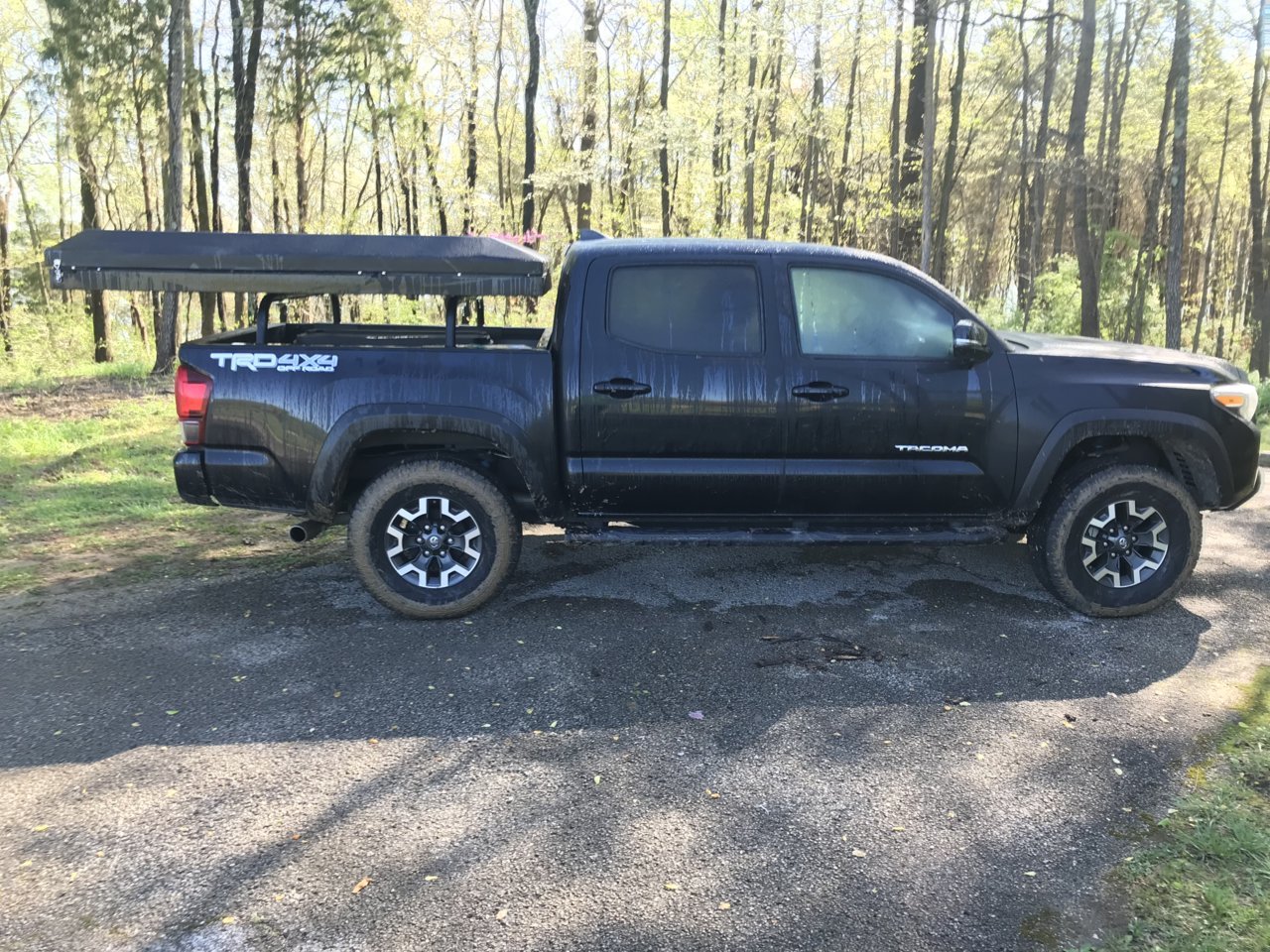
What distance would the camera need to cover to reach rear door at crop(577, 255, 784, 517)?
4.51 m

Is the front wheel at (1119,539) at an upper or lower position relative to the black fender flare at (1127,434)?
lower

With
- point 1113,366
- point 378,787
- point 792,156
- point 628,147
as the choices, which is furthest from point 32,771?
point 792,156

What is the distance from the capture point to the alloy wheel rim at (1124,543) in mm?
4719

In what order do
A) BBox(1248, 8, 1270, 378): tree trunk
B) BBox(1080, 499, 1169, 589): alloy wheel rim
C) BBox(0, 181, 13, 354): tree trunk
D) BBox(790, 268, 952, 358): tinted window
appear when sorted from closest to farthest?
BBox(790, 268, 952, 358): tinted window → BBox(1080, 499, 1169, 589): alloy wheel rim → BBox(1248, 8, 1270, 378): tree trunk → BBox(0, 181, 13, 354): tree trunk

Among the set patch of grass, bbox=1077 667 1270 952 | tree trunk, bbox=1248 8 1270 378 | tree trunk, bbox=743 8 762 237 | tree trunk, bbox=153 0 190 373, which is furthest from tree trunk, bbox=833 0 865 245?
patch of grass, bbox=1077 667 1270 952

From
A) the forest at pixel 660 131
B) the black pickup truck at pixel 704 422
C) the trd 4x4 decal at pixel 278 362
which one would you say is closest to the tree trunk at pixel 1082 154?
the forest at pixel 660 131

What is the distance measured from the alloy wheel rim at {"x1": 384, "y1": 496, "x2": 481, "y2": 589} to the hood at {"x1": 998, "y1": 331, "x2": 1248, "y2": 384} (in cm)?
317

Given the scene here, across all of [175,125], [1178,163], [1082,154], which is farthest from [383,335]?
[1082,154]

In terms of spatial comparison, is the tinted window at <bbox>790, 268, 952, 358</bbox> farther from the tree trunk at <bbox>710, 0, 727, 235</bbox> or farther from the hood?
the tree trunk at <bbox>710, 0, 727, 235</bbox>

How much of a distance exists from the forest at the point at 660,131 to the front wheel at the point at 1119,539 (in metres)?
11.6

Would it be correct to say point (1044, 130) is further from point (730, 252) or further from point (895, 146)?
point (730, 252)

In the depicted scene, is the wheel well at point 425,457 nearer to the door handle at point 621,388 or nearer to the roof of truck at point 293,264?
the door handle at point 621,388

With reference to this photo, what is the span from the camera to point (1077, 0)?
2017 centimetres

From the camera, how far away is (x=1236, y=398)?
15.3 ft
